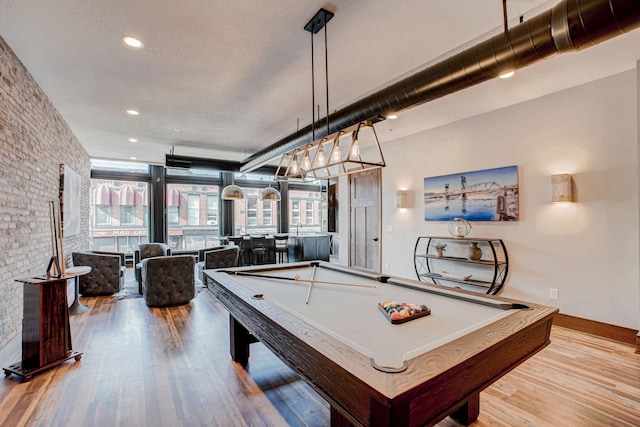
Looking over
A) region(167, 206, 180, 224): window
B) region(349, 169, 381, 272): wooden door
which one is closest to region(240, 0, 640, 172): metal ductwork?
region(349, 169, 381, 272): wooden door

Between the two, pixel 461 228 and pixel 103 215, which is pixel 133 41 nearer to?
pixel 461 228

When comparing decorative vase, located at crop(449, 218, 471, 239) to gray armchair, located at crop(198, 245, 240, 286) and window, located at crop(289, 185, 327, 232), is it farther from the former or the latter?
window, located at crop(289, 185, 327, 232)

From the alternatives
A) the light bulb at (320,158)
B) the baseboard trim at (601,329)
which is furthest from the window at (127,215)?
the baseboard trim at (601,329)

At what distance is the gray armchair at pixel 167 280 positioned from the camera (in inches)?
180

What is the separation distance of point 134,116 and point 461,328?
5.11m

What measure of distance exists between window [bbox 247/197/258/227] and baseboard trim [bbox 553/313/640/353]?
25.7 ft

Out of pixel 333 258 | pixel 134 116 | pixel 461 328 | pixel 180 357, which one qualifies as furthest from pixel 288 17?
pixel 333 258

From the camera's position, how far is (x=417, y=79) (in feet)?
8.87

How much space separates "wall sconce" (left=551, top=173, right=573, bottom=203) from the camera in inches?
136

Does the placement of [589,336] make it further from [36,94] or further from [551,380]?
[36,94]

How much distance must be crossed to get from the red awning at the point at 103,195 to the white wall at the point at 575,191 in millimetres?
8414

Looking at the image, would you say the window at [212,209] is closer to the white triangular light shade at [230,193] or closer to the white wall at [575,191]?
the white triangular light shade at [230,193]

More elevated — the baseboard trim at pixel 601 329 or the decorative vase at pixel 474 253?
the decorative vase at pixel 474 253

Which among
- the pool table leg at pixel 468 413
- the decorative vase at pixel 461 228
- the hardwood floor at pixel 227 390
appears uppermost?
the decorative vase at pixel 461 228
